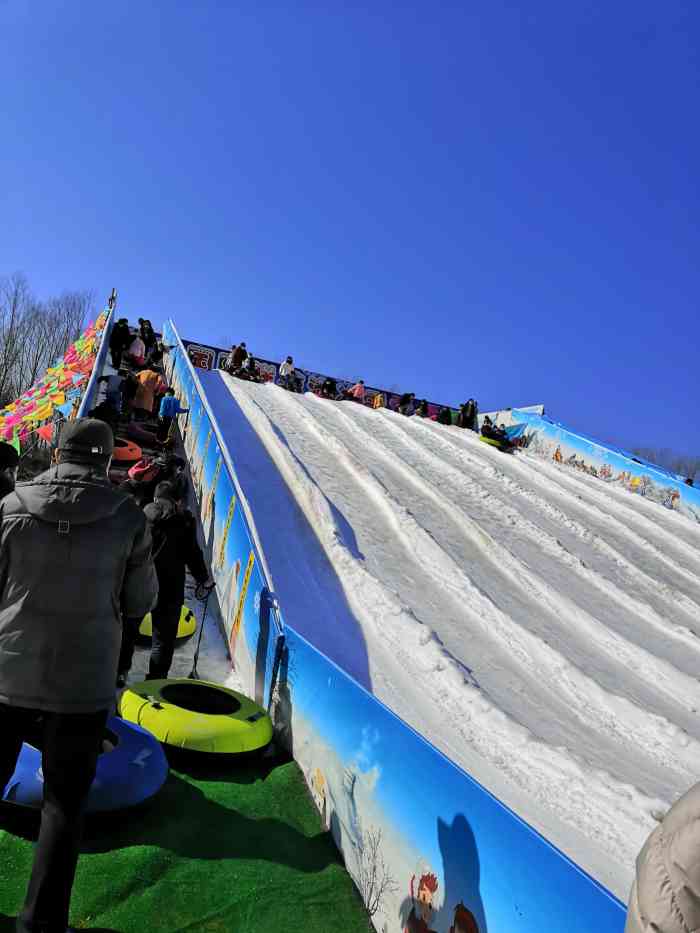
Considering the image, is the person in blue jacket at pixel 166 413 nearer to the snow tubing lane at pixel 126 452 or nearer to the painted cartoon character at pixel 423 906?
the snow tubing lane at pixel 126 452

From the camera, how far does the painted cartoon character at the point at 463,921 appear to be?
2403mm

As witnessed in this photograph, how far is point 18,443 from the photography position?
29.3 feet

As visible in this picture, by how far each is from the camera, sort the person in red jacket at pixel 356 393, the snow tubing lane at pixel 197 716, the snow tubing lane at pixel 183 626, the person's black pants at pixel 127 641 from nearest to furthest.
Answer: the snow tubing lane at pixel 197 716, the person's black pants at pixel 127 641, the snow tubing lane at pixel 183 626, the person in red jacket at pixel 356 393

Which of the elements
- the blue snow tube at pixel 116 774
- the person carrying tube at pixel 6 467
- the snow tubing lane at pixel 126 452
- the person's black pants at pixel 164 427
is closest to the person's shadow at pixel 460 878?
the blue snow tube at pixel 116 774

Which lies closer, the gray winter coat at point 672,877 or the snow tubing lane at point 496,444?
the gray winter coat at point 672,877

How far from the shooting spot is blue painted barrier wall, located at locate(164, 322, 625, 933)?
2.16 m

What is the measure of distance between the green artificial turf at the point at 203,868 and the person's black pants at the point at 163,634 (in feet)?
4.62

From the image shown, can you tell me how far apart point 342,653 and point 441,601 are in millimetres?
2046

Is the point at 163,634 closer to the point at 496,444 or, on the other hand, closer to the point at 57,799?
the point at 57,799

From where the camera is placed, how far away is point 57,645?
7.31 ft

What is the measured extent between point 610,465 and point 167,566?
14.9 meters

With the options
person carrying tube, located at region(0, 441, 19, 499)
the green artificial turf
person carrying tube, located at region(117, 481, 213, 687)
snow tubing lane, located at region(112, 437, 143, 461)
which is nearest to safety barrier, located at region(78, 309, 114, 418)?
snow tubing lane, located at region(112, 437, 143, 461)

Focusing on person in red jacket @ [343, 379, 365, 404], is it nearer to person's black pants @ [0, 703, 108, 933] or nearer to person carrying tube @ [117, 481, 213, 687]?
person carrying tube @ [117, 481, 213, 687]

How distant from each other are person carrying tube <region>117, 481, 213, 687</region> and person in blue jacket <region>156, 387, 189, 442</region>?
644 centimetres
